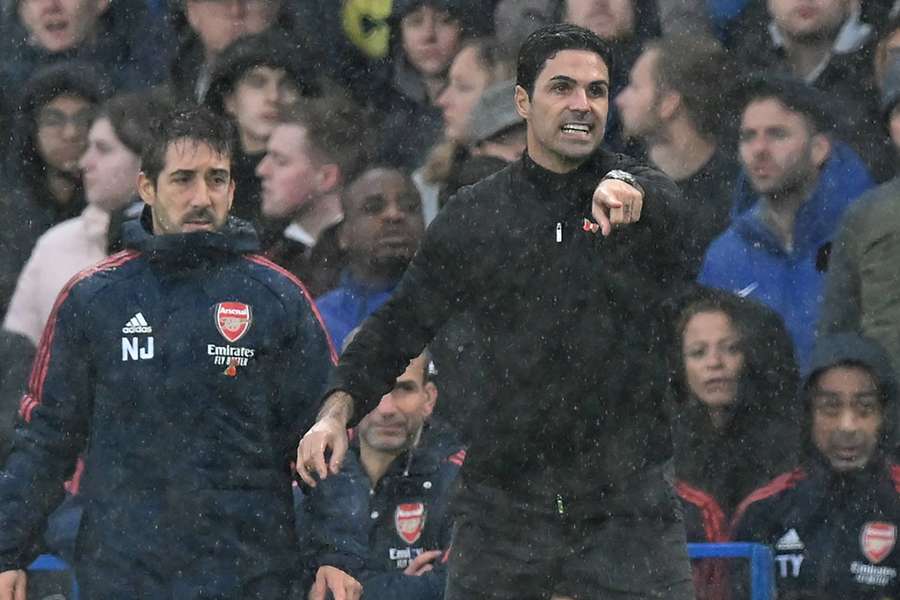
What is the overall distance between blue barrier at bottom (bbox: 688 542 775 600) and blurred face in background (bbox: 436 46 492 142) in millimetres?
2410

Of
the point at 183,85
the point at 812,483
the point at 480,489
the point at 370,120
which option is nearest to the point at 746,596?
the point at 812,483

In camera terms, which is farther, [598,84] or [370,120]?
[370,120]

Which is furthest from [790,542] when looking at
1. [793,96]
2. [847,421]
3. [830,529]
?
[793,96]

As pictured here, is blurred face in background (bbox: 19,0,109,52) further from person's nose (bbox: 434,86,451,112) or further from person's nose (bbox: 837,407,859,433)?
person's nose (bbox: 837,407,859,433)

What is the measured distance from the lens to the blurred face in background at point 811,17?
7973mm

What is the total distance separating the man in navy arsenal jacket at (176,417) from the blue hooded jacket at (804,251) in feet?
7.60

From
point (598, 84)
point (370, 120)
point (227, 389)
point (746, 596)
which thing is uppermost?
point (370, 120)

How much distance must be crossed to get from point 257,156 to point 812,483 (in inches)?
116

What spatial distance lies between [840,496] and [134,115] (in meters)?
3.60

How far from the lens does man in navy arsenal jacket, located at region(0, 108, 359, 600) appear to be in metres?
5.86

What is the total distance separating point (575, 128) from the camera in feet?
17.5

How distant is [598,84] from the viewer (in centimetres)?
540

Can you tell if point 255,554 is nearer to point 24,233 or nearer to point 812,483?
point 812,483

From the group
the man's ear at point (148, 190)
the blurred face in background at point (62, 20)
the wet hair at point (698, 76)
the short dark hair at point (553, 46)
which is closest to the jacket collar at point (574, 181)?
the short dark hair at point (553, 46)
